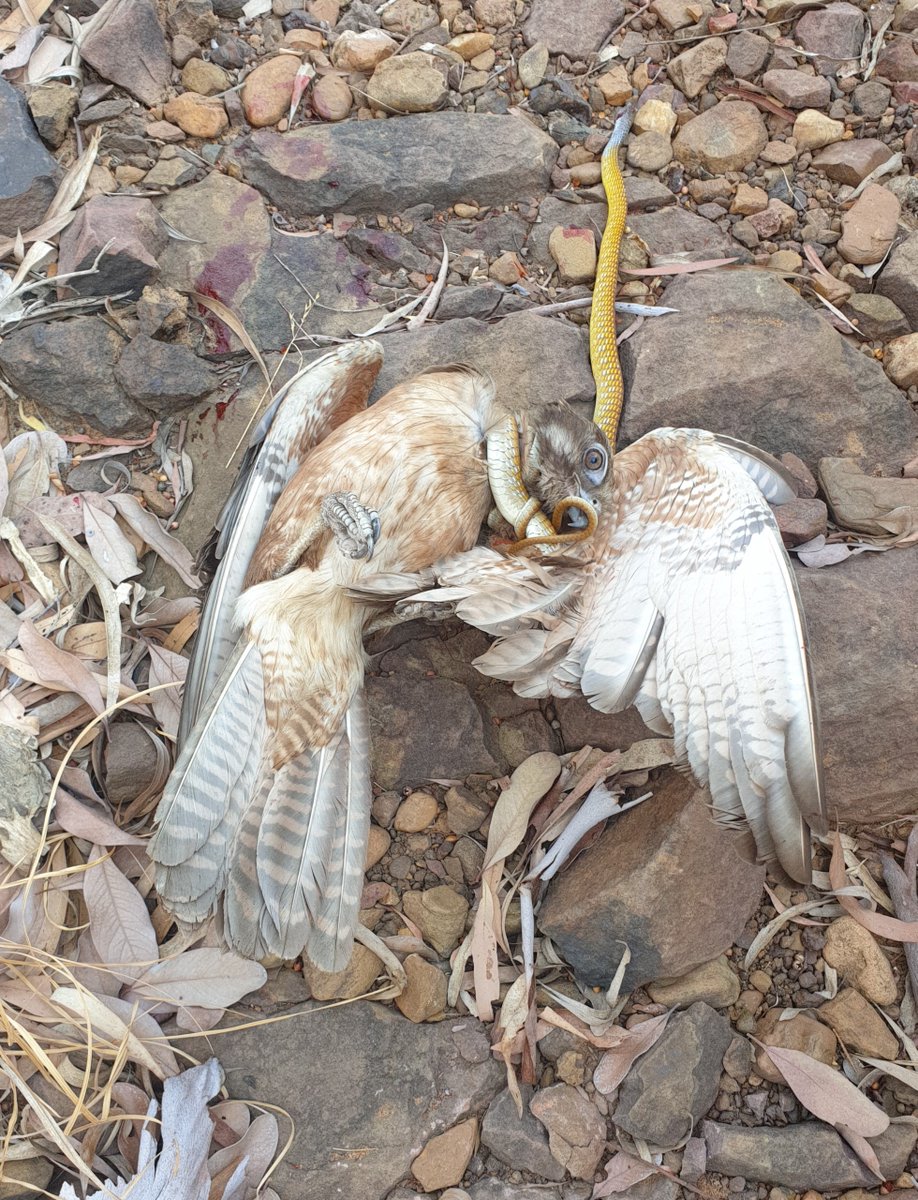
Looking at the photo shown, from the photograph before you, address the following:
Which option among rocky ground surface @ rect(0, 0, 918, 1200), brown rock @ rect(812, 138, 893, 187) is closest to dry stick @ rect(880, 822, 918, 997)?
rocky ground surface @ rect(0, 0, 918, 1200)

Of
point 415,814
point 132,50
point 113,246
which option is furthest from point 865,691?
point 132,50

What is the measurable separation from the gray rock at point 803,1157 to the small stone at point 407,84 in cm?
294

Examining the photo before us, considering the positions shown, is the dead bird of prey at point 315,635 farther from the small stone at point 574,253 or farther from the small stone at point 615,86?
the small stone at point 615,86

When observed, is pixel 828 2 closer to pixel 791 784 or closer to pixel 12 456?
pixel 791 784

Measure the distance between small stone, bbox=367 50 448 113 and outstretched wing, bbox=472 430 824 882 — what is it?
1.45 m

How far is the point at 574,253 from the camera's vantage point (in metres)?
2.84

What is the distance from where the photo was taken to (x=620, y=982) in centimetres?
224

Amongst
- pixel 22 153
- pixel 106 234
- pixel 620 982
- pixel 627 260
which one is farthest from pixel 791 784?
pixel 22 153

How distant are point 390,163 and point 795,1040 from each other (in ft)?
8.53

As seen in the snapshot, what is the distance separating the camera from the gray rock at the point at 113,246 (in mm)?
2596

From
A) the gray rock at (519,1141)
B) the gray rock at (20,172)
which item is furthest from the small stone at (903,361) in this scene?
the gray rock at (20,172)

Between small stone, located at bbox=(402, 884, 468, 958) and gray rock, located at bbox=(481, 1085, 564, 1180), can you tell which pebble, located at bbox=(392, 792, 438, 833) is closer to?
small stone, located at bbox=(402, 884, 468, 958)

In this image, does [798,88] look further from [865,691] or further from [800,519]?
[865,691]

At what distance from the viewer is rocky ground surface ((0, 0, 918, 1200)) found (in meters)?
2.19
